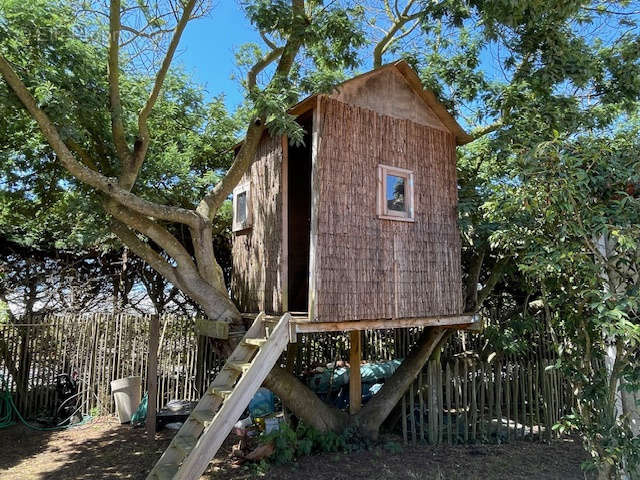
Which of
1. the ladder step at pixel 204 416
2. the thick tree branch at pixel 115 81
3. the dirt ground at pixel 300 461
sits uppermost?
the thick tree branch at pixel 115 81

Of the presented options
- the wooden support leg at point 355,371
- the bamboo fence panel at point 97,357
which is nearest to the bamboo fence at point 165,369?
the bamboo fence panel at point 97,357

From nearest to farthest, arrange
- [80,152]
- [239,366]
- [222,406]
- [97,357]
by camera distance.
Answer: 1. [222,406]
2. [239,366]
3. [80,152]
4. [97,357]

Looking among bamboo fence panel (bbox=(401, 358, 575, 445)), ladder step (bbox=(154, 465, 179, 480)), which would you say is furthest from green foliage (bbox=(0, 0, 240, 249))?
bamboo fence panel (bbox=(401, 358, 575, 445))

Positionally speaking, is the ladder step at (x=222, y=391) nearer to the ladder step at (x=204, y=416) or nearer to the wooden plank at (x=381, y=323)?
the ladder step at (x=204, y=416)

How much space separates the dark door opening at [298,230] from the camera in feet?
27.8

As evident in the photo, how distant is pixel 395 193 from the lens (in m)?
6.27

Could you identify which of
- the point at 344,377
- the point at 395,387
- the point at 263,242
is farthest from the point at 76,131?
the point at 344,377

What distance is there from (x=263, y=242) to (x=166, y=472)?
118 inches

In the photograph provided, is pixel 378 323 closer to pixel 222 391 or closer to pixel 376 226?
pixel 376 226

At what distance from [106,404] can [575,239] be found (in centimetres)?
836

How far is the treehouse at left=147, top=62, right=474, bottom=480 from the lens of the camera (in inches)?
207

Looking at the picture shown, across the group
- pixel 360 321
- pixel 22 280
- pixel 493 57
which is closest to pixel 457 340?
pixel 360 321

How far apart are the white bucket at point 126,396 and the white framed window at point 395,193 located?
5.77 m

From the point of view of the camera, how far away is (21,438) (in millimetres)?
7375
